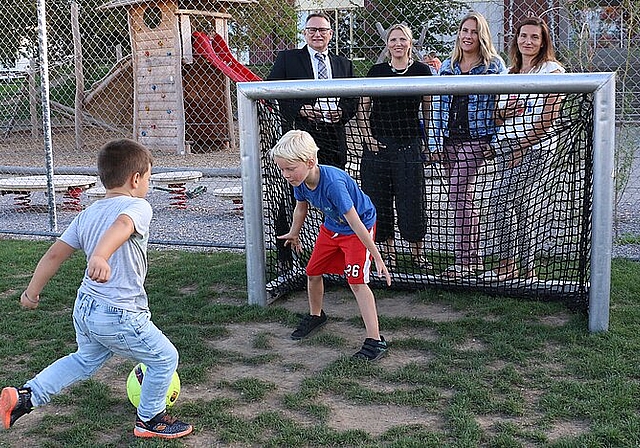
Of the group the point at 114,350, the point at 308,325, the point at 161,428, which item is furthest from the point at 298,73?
the point at 161,428

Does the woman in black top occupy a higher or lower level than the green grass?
higher

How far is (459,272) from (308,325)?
1451 millimetres

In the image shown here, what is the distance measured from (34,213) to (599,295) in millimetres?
7421

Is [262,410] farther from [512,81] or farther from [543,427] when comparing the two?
[512,81]

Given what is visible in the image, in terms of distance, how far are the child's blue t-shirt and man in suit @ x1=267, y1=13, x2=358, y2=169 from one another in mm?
1184

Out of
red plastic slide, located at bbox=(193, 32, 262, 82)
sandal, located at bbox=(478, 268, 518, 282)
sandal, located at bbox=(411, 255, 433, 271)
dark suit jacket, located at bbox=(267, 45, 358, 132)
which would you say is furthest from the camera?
red plastic slide, located at bbox=(193, 32, 262, 82)

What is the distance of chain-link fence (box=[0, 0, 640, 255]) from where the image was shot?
932cm

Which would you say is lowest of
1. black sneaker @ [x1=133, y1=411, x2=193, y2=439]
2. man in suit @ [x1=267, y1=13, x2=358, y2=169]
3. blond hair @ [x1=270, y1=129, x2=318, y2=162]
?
A: black sneaker @ [x1=133, y1=411, x2=193, y2=439]

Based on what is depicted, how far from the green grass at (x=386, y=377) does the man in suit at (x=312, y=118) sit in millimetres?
633

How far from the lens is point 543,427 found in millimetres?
3518

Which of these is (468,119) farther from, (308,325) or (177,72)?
(177,72)

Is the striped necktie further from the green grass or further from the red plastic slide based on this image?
the red plastic slide

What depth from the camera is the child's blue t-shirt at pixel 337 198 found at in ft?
14.3

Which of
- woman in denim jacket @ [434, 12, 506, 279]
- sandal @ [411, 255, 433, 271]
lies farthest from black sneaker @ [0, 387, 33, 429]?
sandal @ [411, 255, 433, 271]
